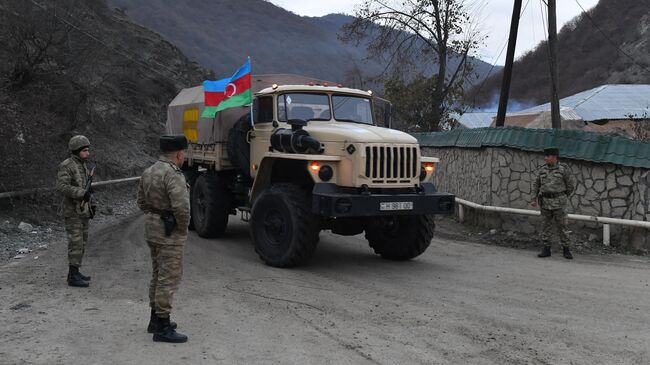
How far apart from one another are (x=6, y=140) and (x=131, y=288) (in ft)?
20.9

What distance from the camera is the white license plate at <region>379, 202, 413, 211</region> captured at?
7.75 meters

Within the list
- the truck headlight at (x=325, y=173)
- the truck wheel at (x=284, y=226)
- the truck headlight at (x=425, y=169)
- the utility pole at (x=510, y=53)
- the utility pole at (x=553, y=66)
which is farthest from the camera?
the utility pole at (x=510, y=53)

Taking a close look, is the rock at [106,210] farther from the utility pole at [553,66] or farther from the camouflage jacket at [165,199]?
the utility pole at [553,66]

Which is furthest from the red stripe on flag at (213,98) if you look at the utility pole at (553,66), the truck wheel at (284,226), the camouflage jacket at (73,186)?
the utility pole at (553,66)

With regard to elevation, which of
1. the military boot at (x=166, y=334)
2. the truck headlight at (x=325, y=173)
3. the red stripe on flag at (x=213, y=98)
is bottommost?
the military boot at (x=166, y=334)

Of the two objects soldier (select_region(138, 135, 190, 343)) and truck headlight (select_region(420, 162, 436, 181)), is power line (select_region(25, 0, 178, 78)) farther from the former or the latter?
soldier (select_region(138, 135, 190, 343))

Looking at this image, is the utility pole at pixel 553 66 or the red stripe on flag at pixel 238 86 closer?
the red stripe on flag at pixel 238 86

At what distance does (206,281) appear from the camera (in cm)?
736

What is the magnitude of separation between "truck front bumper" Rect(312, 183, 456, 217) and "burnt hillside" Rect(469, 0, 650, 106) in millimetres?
52791

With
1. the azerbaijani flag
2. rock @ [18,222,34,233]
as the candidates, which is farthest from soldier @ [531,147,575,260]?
rock @ [18,222,34,233]

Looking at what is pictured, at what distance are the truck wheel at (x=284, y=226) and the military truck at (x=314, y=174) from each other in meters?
0.01

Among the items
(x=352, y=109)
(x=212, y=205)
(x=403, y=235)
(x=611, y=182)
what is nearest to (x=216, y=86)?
(x=212, y=205)

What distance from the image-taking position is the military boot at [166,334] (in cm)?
497

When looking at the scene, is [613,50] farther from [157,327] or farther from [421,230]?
[157,327]
